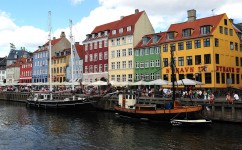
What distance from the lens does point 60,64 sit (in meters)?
91.6

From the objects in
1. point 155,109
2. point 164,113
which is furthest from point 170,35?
point 164,113

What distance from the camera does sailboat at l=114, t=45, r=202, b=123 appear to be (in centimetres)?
3352

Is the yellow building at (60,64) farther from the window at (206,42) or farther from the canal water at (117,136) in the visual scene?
the canal water at (117,136)

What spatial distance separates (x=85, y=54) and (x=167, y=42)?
1094 inches

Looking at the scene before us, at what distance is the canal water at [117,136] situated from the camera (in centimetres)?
2478

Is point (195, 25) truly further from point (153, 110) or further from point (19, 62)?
point (19, 62)

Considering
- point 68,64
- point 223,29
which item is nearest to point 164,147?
point 223,29

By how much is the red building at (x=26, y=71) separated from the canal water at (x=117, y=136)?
242 feet

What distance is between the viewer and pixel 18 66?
117m

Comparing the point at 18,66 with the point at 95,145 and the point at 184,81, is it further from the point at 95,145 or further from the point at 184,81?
the point at 95,145

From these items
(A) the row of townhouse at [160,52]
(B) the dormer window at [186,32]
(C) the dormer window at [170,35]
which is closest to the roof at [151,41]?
(A) the row of townhouse at [160,52]

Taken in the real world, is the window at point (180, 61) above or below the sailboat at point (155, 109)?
above

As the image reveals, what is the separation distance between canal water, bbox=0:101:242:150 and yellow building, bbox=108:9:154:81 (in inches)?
1275

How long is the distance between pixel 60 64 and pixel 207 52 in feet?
165
